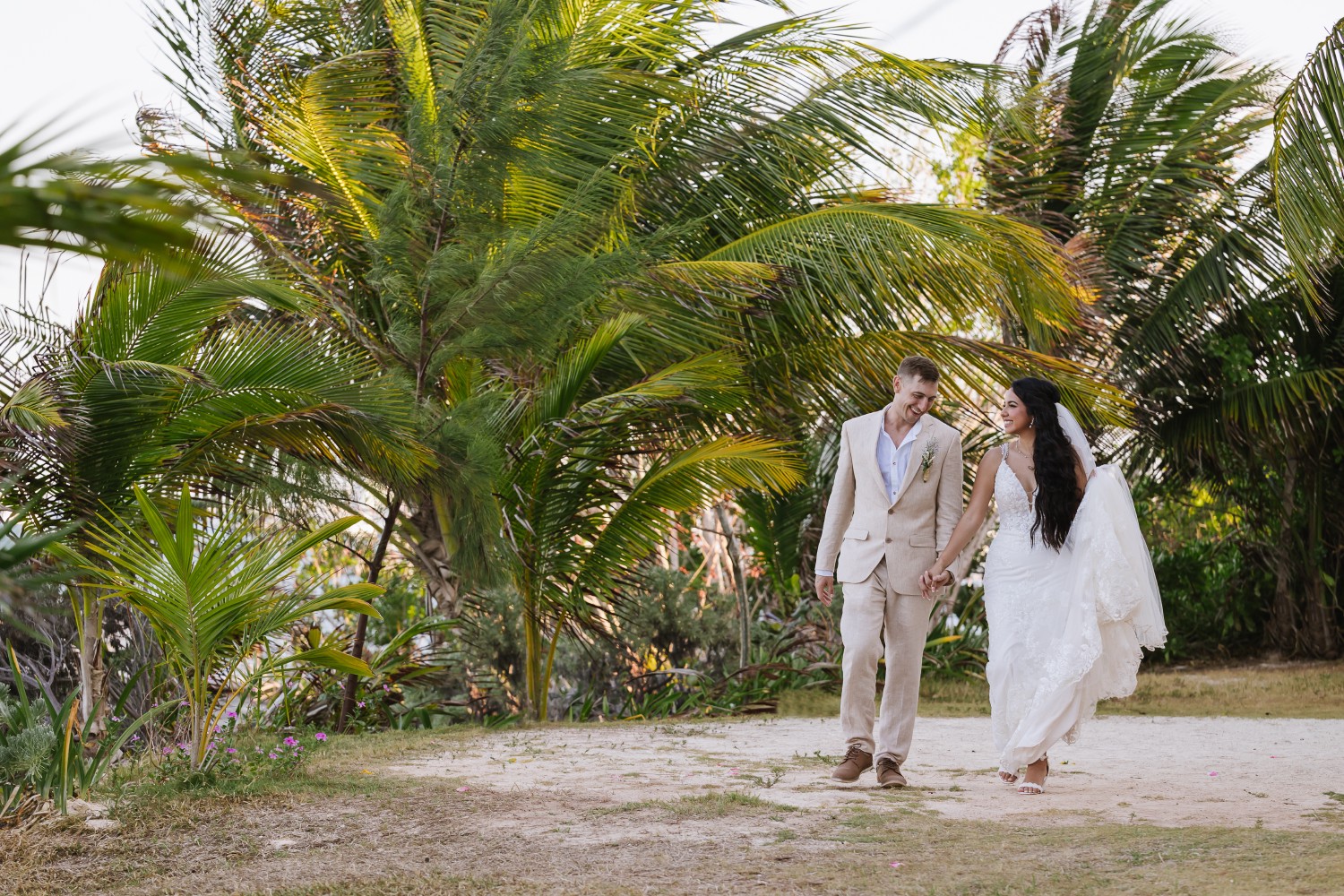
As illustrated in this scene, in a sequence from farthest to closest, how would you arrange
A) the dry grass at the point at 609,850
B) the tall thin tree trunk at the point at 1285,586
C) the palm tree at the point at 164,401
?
the tall thin tree trunk at the point at 1285,586 → the palm tree at the point at 164,401 → the dry grass at the point at 609,850

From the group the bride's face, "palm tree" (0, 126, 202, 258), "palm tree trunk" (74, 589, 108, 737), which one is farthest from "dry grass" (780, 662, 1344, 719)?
"palm tree" (0, 126, 202, 258)

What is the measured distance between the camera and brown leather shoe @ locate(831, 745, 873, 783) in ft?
17.0

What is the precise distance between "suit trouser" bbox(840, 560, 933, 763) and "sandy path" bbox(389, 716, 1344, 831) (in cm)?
26

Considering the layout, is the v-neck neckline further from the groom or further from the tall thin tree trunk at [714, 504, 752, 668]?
the tall thin tree trunk at [714, 504, 752, 668]

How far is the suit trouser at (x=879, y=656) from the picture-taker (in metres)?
5.23

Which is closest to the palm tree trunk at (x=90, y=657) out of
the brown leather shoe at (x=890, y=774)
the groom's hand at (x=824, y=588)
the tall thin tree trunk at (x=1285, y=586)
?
the groom's hand at (x=824, y=588)

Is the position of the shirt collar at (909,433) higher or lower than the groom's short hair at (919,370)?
lower

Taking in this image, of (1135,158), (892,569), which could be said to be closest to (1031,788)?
(892,569)

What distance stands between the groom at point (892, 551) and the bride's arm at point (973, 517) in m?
0.09

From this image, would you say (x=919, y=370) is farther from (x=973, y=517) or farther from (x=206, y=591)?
(x=206, y=591)

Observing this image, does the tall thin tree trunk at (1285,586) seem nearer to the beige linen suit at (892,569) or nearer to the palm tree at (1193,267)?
the palm tree at (1193,267)

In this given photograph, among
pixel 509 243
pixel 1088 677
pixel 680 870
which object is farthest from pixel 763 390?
pixel 680 870

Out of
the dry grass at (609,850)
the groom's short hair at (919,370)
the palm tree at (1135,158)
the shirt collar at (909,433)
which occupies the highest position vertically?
the palm tree at (1135,158)

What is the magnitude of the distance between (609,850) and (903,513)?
206 cm
